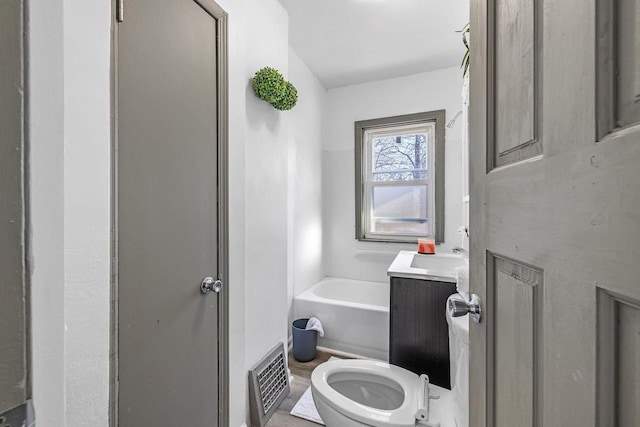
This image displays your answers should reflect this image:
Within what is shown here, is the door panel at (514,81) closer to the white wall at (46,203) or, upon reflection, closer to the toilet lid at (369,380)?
the white wall at (46,203)

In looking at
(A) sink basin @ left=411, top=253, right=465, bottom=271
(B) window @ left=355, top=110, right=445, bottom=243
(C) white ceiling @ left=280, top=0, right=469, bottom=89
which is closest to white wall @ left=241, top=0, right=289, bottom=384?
(C) white ceiling @ left=280, top=0, right=469, bottom=89

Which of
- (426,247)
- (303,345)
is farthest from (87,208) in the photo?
(426,247)

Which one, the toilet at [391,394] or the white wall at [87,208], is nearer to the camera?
the white wall at [87,208]

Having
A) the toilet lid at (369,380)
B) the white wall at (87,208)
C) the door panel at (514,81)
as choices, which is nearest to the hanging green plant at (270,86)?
the white wall at (87,208)

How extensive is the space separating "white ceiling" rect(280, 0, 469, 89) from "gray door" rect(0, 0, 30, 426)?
190 centimetres

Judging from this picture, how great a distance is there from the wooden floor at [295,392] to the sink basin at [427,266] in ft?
3.11

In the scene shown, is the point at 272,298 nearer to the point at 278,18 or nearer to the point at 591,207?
the point at 591,207

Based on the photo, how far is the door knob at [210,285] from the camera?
1.11 metres

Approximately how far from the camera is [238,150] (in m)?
1.30

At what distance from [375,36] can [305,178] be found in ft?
4.20

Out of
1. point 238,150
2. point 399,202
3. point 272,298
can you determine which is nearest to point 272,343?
point 272,298

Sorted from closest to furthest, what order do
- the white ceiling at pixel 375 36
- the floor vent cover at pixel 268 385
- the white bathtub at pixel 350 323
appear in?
the floor vent cover at pixel 268 385, the white ceiling at pixel 375 36, the white bathtub at pixel 350 323

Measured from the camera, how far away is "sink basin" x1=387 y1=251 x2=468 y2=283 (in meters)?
1.57

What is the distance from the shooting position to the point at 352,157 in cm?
301
